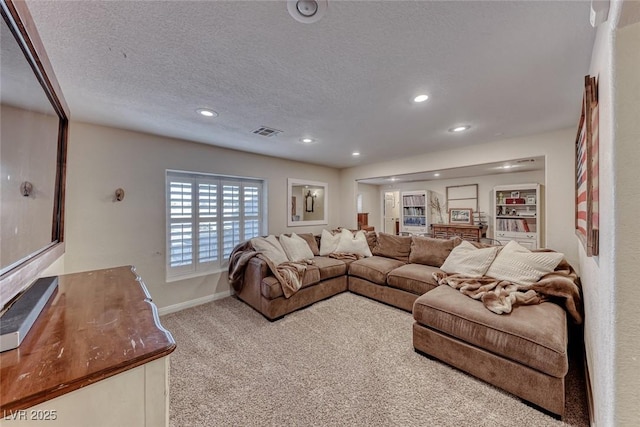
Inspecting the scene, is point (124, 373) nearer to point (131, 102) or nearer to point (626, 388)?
point (626, 388)

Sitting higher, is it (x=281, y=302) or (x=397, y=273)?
(x=397, y=273)

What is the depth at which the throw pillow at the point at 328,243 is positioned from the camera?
4.28m

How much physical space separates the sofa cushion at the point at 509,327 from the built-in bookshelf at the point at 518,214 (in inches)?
153

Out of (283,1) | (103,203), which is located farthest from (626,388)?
(103,203)

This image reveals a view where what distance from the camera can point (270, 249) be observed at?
11.4 ft

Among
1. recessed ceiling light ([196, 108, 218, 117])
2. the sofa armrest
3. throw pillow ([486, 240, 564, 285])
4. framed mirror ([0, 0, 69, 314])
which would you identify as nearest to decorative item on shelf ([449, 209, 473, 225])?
throw pillow ([486, 240, 564, 285])

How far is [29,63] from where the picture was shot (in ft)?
3.67

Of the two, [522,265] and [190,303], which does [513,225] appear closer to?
[522,265]

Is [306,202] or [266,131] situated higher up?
[266,131]

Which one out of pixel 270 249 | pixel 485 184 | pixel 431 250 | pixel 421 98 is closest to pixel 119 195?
pixel 270 249

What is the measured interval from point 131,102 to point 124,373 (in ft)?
7.33

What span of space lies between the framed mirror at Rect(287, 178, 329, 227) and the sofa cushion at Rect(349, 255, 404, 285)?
145 centimetres

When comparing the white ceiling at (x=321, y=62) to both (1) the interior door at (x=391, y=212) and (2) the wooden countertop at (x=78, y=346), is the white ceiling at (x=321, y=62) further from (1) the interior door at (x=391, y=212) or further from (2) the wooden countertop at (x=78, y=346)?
(1) the interior door at (x=391, y=212)

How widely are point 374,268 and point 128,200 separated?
10.7 feet
